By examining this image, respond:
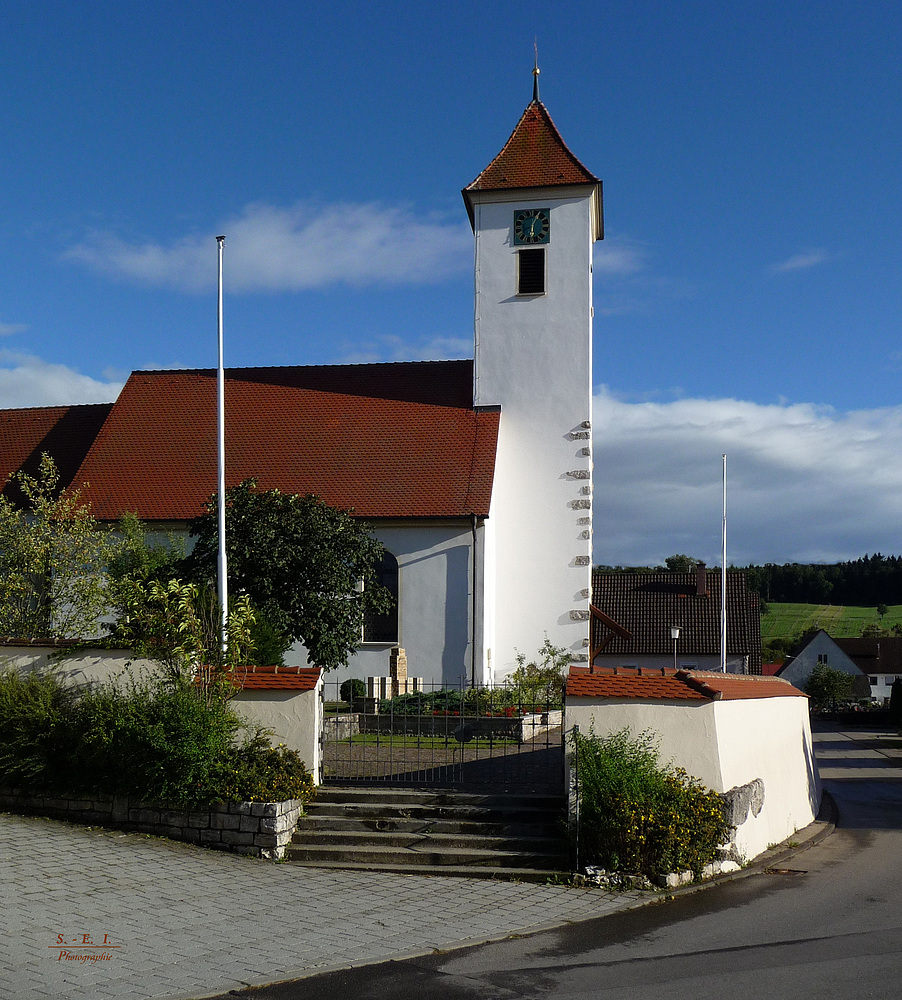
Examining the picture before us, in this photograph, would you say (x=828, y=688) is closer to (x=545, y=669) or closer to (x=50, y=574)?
(x=545, y=669)

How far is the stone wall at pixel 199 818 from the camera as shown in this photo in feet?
37.3

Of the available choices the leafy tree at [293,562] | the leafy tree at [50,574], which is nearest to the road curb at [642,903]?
the leafy tree at [293,562]

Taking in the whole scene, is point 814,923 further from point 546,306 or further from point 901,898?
point 546,306

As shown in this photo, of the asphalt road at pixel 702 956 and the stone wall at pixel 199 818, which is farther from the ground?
the stone wall at pixel 199 818

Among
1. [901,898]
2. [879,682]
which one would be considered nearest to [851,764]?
[901,898]

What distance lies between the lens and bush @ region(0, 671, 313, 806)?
11656mm

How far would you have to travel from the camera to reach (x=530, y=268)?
28.2 m

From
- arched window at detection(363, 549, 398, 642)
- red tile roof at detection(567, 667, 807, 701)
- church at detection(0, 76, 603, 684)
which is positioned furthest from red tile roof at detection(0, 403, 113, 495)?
red tile roof at detection(567, 667, 807, 701)

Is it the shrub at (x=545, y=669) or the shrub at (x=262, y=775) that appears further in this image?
the shrub at (x=545, y=669)

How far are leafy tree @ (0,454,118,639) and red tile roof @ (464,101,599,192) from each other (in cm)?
1448

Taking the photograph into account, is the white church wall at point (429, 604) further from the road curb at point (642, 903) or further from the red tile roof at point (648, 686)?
the red tile roof at point (648, 686)

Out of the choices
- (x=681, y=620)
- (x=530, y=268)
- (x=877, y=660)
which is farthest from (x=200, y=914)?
(x=877, y=660)

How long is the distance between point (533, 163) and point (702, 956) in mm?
24514

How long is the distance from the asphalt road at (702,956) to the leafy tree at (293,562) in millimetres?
10421
